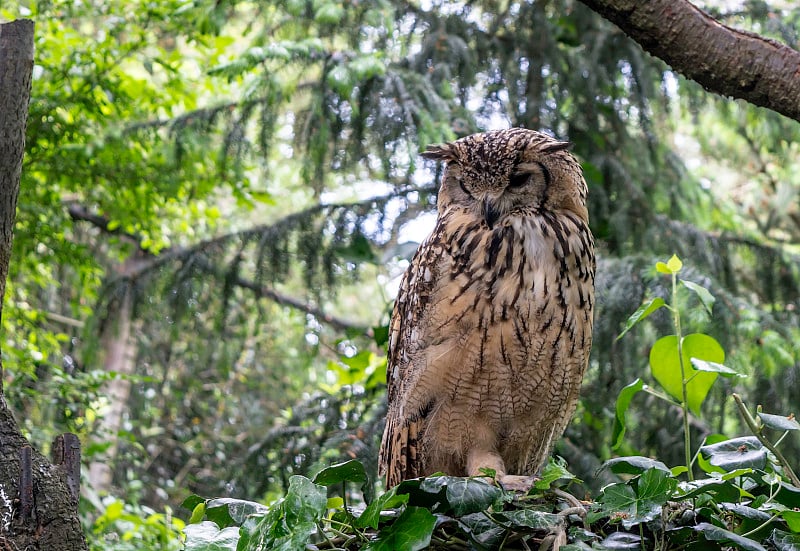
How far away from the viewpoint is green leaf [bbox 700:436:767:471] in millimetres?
1681

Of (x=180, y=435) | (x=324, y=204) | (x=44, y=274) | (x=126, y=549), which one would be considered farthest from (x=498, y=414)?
(x=180, y=435)

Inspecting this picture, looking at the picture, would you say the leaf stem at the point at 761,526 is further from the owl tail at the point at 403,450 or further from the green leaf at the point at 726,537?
the owl tail at the point at 403,450

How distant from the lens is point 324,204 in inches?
150

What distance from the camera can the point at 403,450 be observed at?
2268 millimetres

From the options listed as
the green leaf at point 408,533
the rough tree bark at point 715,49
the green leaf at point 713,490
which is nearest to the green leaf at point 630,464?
the green leaf at point 713,490

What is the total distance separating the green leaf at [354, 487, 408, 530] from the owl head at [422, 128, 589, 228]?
92 centimetres

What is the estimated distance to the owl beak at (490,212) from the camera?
2139mm

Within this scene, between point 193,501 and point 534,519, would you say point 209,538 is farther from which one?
point 534,519

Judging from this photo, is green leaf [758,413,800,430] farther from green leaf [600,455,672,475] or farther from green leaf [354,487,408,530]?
green leaf [354,487,408,530]

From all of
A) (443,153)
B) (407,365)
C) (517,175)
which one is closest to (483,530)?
(407,365)

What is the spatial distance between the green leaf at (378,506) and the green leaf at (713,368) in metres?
0.66

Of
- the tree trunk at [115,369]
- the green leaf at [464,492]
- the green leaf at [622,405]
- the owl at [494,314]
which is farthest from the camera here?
the tree trunk at [115,369]

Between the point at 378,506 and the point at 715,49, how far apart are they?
1.22 meters

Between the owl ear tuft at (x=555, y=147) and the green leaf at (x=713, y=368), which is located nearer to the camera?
the green leaf at (x=713, y=368)
